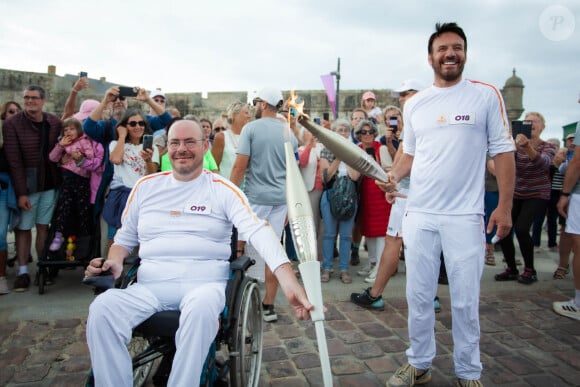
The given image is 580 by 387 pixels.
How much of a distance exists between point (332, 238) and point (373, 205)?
26.1 inches

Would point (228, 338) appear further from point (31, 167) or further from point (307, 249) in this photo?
point (31, 167)

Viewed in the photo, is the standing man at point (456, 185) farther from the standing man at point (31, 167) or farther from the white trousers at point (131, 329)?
the standing man at point (31, 167)

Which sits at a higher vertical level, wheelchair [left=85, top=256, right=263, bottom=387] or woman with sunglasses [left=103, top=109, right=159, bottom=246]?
woman with sunglasses [left=103, top=109, right=159, bottom=246]

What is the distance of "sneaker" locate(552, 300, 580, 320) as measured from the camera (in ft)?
12.7

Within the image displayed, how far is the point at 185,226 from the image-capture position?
2.42 metres

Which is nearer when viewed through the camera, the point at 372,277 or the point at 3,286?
the point at 3,286

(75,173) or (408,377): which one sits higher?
(75,173)

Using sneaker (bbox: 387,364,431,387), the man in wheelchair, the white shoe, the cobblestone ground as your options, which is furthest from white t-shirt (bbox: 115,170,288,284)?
the white shoe

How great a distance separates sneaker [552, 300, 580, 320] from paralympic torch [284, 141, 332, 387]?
330cm

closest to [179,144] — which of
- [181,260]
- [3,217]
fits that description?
[181,260]

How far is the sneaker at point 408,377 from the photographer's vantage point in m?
2.60

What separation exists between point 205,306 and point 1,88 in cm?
1670

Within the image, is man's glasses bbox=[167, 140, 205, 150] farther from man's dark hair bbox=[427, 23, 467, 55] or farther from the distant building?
the distant building

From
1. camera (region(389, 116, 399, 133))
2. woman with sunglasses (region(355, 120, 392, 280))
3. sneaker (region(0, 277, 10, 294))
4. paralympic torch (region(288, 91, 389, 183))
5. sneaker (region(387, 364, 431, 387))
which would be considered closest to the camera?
paralympic torch (region(288, 91, 389, 183))
